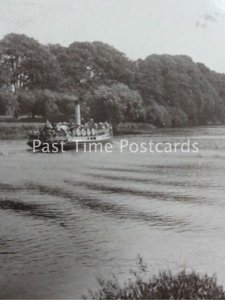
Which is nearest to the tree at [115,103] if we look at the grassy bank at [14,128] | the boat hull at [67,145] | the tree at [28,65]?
the tree at [28,65]

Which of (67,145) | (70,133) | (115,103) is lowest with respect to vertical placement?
(67,145)

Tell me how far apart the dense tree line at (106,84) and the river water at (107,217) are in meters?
0.69

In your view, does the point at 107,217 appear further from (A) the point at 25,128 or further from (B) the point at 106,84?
(A) the point at 25,128

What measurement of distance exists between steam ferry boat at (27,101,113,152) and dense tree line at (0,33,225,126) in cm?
55

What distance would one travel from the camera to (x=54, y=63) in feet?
35.5

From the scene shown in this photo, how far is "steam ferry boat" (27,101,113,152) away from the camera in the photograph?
13625mm

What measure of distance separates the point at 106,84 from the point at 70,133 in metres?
7.34

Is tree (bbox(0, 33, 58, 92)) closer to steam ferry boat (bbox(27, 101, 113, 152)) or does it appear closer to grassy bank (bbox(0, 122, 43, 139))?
steam ferry boat (bbox(27, 101, 113, 152))

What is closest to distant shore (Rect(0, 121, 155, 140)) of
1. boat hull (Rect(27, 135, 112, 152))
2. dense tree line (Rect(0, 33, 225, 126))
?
dense tree line (Rect(0, 33, 225, 126))

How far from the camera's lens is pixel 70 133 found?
18328 millimetres

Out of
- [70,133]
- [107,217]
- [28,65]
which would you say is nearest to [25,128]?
[28,65]

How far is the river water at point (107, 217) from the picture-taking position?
7461 millimetres

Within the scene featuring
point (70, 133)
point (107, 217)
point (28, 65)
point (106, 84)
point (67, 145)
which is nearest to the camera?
point (107, 217)

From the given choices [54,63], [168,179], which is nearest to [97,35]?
[54,63]
